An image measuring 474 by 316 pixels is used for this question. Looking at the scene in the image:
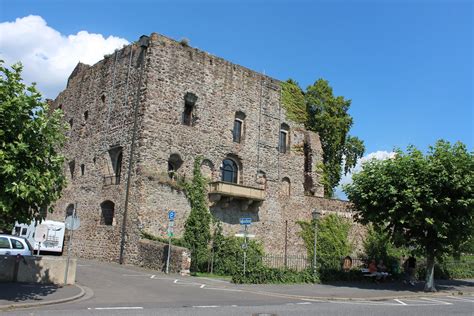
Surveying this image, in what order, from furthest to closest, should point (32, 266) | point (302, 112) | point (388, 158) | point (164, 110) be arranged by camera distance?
1. point (302, 112)
2. point (164, 110)
3. point (388, 158)
4. point (32, 266)

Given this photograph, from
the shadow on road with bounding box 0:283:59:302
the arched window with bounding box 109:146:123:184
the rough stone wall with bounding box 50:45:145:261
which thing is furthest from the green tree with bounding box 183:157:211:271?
the shadow on road with bounding box 0:283:59:302

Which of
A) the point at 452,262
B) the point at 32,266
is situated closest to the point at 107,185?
the point at 32,266

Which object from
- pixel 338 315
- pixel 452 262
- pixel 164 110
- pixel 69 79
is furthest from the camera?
pixel 69 79

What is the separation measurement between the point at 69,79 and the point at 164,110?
50.2 feet

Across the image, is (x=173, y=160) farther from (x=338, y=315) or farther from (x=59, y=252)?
(x=338, y=315)

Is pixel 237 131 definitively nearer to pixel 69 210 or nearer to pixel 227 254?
pixel 227 254

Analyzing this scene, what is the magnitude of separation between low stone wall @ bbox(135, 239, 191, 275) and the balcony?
541 cm

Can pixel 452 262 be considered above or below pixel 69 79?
below

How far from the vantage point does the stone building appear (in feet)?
88.0

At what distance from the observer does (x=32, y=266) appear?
1541 cm

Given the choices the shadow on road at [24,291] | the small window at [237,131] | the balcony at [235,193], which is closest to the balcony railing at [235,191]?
the balcony at [235,193]

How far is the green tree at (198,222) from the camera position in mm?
25375

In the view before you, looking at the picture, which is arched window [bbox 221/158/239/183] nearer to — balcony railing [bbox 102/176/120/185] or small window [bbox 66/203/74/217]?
balcony railing [bbox 102/176/120/185]

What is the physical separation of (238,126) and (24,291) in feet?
67.3
